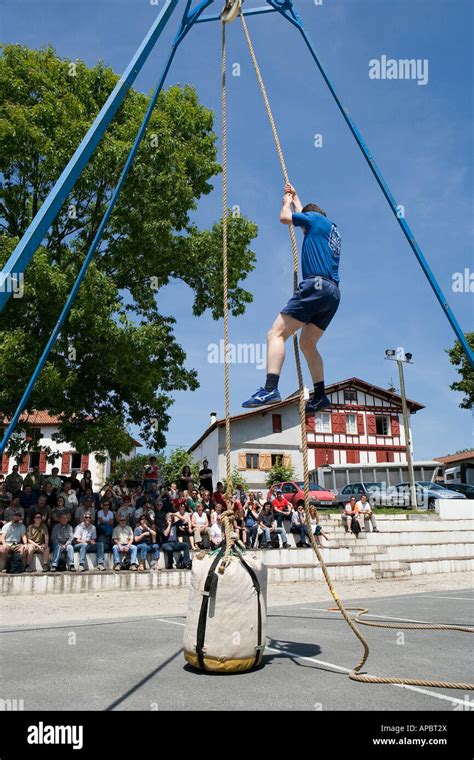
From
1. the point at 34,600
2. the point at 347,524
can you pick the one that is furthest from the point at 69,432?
the point at 347,524

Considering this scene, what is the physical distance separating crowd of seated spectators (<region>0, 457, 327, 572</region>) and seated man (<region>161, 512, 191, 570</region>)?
0.02m

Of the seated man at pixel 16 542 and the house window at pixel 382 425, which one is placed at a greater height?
the house window at pixel 382 425

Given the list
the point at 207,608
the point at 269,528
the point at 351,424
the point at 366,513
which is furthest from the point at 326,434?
the point at 207,608

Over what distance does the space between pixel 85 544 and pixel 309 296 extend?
7.98 m

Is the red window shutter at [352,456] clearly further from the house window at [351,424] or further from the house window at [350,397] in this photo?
A: the house window at [350,397]

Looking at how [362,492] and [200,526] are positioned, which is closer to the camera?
[200,526]

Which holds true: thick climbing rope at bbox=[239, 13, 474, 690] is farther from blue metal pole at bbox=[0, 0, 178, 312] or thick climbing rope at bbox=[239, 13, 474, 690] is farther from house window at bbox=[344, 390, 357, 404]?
house window at bbox=[344, 390, 357, 404]

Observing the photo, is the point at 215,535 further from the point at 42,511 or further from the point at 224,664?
the point at 224,664

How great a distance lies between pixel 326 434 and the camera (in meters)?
40.2

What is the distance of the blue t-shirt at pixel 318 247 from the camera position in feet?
16.1

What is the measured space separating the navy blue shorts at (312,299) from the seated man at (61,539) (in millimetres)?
7742

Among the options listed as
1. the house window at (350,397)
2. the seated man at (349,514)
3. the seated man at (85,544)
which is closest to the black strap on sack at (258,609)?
the seated man at (85,544)

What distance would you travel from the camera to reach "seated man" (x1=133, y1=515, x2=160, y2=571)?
1165 centimetres

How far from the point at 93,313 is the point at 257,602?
9260 mm
